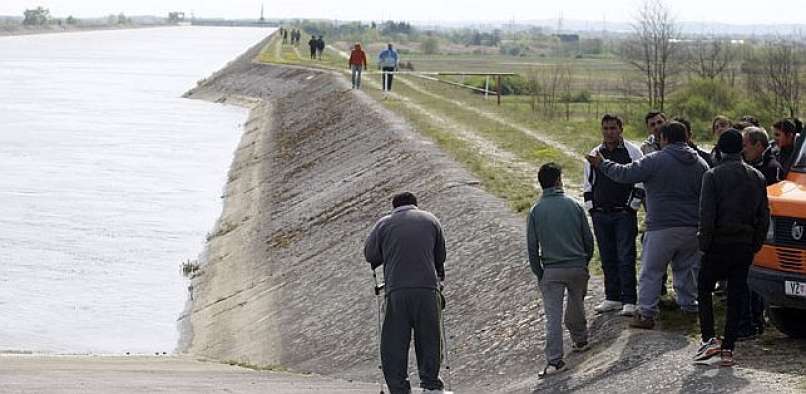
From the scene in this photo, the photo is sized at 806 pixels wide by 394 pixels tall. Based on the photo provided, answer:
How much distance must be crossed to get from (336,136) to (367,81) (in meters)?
17.4

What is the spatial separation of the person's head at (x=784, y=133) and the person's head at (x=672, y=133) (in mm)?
1428

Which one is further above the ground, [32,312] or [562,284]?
[562,284]

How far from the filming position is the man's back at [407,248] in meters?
12.2

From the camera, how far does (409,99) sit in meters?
53.0

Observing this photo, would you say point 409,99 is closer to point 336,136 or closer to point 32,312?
point 336,136

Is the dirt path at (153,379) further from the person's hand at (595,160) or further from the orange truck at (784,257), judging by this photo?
the orange truck at (784,257)

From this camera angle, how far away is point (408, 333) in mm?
12383

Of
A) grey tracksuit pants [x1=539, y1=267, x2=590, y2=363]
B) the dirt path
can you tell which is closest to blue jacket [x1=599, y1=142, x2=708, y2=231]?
grey tracksuit pants [x1=539, y1=267, x2=590, y2=363]

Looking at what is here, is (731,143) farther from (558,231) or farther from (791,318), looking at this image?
(791,318)

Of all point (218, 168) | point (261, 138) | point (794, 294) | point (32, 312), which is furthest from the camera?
point (261, 138)

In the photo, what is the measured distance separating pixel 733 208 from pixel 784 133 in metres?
2.60

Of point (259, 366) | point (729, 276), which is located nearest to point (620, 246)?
point (729, 276)

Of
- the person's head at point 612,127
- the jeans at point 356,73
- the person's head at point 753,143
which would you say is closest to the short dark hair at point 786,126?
the person's head at point 753,143

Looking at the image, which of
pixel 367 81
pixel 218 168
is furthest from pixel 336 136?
pixel 367 81
